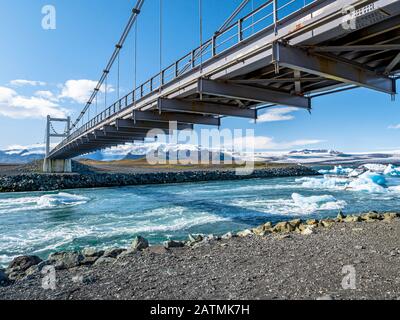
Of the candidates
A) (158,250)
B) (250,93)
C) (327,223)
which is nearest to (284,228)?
(327,223)

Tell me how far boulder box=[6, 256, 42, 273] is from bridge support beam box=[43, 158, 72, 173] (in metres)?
47.9

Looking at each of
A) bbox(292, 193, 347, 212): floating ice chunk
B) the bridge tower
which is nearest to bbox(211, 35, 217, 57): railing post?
bbox(292, 193, 347, 212): floating ice chunk

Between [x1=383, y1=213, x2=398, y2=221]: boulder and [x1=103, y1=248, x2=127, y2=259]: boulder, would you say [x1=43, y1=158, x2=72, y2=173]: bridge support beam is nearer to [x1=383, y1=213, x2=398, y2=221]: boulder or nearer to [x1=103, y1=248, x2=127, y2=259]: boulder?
[x1=103, y1=248, x2=127, y2=259]: boulder

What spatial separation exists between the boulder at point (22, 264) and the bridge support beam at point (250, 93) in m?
7.43

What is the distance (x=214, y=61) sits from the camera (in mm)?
9961

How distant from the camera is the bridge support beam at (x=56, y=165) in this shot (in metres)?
50.4

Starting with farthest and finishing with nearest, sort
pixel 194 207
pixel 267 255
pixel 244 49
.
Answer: pixel 194 207 → pixel 244 49 → pixel 267 255

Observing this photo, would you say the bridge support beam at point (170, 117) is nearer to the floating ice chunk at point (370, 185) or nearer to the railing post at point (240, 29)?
the railing post at point (240, 29)

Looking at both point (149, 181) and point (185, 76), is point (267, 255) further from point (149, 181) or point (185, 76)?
point (149, 181)

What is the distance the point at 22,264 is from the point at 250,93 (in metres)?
9.27

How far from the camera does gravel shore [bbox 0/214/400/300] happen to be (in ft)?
14.9
